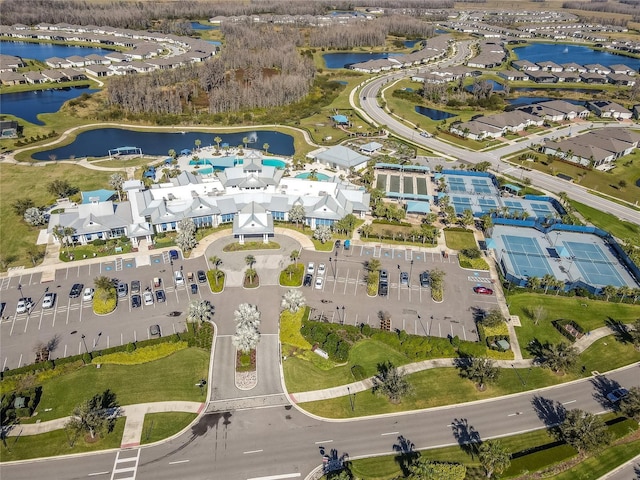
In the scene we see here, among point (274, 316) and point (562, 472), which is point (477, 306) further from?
point (274, 316)

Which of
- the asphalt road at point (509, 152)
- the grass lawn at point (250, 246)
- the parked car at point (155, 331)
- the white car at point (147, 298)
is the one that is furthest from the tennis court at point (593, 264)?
the white car at point (147, 298)

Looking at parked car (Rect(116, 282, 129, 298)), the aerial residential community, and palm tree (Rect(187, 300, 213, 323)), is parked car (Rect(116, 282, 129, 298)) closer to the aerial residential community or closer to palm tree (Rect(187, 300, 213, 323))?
the aerial residential community

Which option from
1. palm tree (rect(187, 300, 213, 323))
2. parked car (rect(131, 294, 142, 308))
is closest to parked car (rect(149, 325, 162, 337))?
palm tree (rect(187, 300, 213, 323))

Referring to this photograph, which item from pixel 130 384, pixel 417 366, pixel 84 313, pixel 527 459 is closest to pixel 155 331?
pixel 130 384

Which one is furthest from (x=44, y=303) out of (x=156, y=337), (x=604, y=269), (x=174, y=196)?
(x=604, y=269)

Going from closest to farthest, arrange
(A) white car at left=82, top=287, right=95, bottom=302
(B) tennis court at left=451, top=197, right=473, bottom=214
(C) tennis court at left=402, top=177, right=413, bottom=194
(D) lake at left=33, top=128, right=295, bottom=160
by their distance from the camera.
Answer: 1. (A) white car at left=82, top=287, right=95, bottom=302
2. (B) tennis court at left=451, top=197, right=473, bottom=214
3. (C) tennis court at left=402, top=177, right=413, bottom=194
4. (D) lake at left=33, top=128, right=295, bottom=160

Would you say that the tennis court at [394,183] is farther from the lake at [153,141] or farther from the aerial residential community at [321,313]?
the lake at [153,141]
